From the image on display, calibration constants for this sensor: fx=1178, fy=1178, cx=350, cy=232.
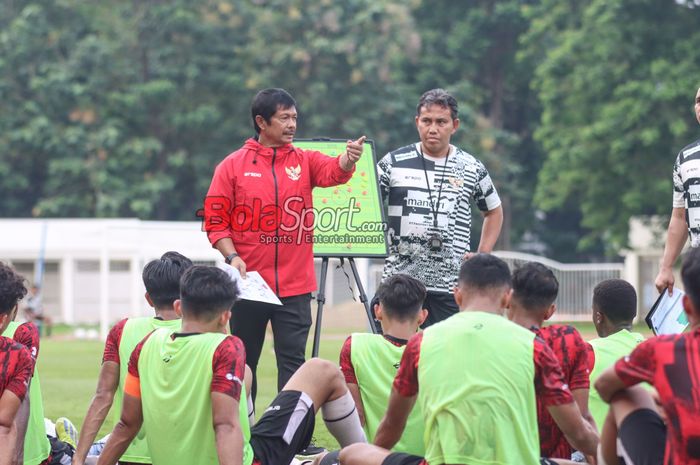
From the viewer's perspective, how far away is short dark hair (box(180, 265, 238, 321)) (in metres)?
5.23

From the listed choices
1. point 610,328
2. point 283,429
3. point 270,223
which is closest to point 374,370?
point 283,429

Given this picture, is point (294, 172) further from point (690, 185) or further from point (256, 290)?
point (690, 185)

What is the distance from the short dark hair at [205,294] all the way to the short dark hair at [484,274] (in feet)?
3.59

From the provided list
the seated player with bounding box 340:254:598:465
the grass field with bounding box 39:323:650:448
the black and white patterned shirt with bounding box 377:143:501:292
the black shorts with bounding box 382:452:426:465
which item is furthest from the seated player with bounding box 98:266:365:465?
the grass field with bounding box 39:323:650:448

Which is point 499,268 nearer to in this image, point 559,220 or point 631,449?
point 631,449

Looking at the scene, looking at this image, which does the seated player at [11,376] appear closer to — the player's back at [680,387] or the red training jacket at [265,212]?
the red training jacket at [265,212]

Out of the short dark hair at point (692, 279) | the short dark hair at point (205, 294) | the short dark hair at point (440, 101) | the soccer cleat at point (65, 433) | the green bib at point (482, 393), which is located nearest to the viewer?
the short dark hair at point (692, 279)

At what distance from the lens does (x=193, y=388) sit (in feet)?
16.9

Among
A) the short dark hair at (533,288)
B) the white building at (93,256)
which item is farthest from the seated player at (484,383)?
the white building at (93,256)

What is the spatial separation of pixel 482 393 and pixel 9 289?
249cm

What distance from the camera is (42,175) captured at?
134 ft

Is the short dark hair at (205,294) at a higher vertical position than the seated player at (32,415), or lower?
higher

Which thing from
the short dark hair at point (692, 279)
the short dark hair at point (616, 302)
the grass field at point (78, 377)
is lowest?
the grass field at point (78, 377)

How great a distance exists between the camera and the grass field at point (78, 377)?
1064 centimetres
